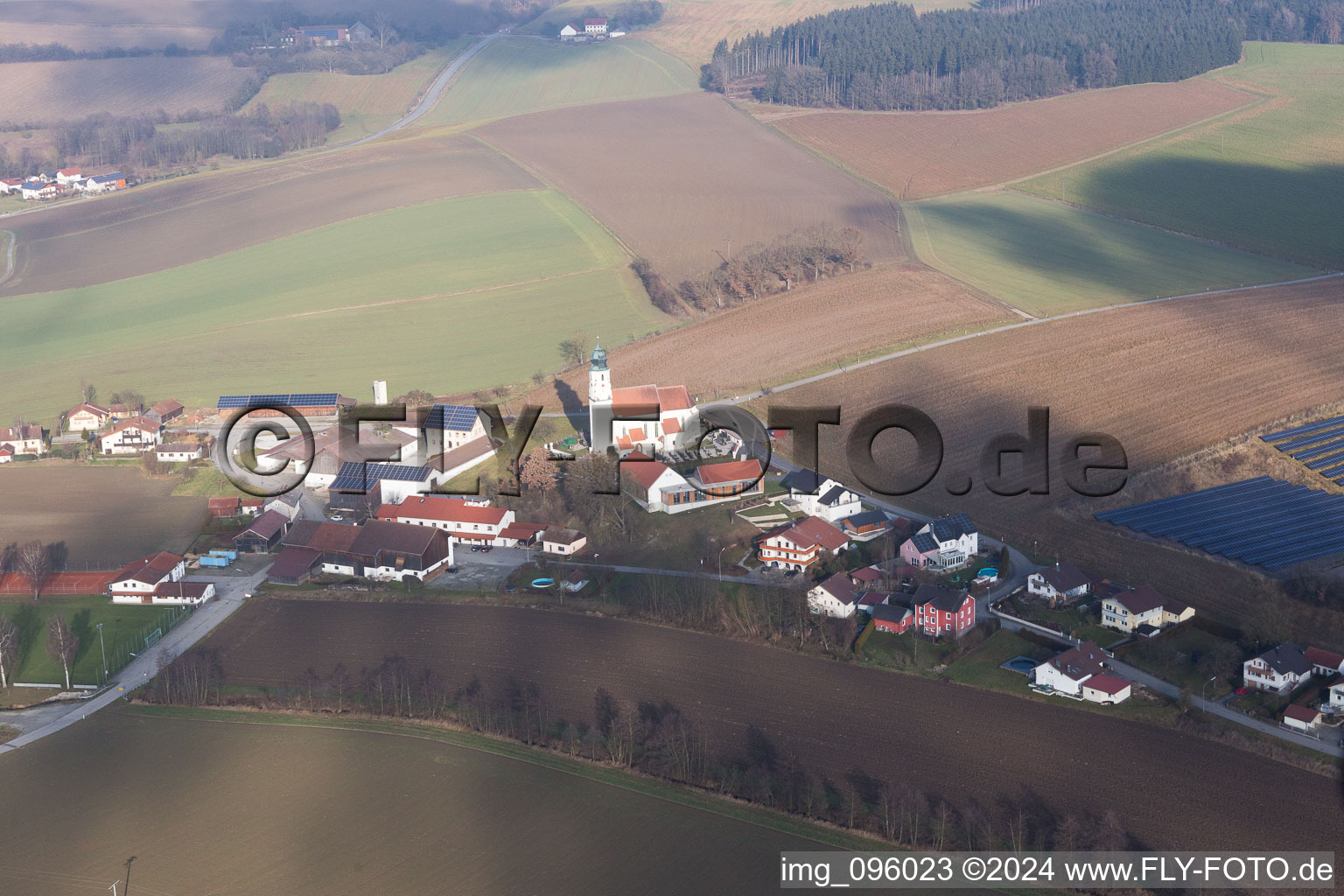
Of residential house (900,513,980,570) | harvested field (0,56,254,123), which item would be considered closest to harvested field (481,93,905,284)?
residential house (900,513,980,570)

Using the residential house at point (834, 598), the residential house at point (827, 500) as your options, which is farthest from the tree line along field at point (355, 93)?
the residential house at point (834, 598)

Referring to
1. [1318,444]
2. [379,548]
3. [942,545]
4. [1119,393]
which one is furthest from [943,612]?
[1119,393]

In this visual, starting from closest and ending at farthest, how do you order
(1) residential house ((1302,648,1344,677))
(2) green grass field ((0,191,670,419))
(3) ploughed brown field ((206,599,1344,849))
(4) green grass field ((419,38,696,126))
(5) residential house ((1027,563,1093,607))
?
(3) ploughed brown field ((206,599,1344,849))
(1) residential house ((1302,648,1344,677))
(5) residential house ((1027,563,1093,607))
(2) green grass field ((0,191,670,419))
(4) green grass field ((419,38,696,126))

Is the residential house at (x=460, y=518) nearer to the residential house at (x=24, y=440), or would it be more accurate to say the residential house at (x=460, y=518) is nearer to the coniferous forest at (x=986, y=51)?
the residential house at (x=24, y=440)

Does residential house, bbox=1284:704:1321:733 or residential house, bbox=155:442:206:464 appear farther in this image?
residential house, bbox=155:442:206:464

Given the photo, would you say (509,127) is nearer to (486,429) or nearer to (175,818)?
(486,429)

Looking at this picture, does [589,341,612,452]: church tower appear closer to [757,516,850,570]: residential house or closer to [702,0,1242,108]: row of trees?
[757,516,850,570]: residential house
